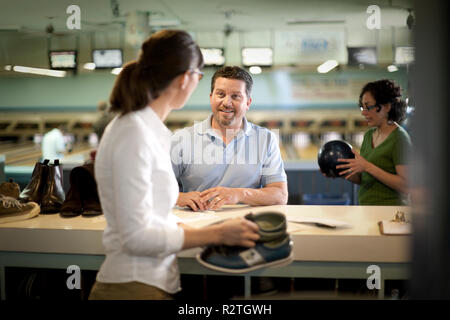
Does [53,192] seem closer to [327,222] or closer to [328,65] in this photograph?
[327,222]

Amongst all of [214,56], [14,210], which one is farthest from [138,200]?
Answer: [214,56]

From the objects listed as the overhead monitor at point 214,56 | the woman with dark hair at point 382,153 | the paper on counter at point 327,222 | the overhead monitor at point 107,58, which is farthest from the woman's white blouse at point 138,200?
the overhead monitor at point 107,58

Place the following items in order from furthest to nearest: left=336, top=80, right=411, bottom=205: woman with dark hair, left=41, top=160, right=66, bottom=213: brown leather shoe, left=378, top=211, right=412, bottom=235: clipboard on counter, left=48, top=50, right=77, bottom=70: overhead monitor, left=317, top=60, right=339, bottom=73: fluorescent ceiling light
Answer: left=317, top=60, right=339, bottom=73: fluorescent ceiling light < left=48, top=50, right=77, bottom=70: overhead monitor < left=336, top=80, right=411, bottom=205: woman with dark hair < left=41, top=160, right=66, bottom=213: brown leather shoe < left=378, top=211, right=412, bottom=235: clipboard on counter

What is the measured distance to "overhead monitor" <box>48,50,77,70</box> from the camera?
7.06m

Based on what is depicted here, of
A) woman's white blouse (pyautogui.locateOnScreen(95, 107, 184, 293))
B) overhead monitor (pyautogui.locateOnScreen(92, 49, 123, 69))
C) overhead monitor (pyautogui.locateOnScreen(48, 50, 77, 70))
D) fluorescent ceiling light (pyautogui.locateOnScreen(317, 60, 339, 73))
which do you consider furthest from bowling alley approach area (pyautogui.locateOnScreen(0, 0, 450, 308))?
overhead monitor (pyautogui.locateOnScreen(48, 50, 77, 70))

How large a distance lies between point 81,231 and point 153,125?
2.13ft

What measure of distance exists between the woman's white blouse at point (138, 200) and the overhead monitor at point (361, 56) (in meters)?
6.41

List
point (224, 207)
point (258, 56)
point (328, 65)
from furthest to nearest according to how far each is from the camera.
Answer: point (328, 65) < point (258, 56) < point (224, 207)

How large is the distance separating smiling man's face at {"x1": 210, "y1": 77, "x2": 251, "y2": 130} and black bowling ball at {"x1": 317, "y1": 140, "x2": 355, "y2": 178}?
2.14 ft

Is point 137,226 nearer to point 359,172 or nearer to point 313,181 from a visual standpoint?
point 359,172

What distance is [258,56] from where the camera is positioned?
24.0ft

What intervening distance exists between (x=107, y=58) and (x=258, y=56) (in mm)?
2426

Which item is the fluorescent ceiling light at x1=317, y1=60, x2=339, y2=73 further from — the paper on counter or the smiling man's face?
the paper on counter

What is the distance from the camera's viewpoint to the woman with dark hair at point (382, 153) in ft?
7.88
